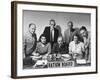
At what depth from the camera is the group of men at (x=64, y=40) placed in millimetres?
1468

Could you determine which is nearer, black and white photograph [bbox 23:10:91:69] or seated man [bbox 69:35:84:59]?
black and white photograph [bbox 23:10:91:69]

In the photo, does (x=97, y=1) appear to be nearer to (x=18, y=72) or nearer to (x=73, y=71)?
(x=73, y=71)

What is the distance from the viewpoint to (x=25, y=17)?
1447mm

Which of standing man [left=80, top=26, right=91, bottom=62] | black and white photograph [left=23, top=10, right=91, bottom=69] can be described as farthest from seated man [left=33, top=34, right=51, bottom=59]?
standing man [left=80, top=26, right=91, bottom=62]

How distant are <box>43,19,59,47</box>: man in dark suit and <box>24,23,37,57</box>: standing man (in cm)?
8

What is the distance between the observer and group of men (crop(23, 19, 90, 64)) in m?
1.47

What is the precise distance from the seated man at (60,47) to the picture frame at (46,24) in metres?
0.03

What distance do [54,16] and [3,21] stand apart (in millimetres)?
324

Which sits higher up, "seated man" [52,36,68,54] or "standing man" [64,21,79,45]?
"standing man" [64,21,79,45]

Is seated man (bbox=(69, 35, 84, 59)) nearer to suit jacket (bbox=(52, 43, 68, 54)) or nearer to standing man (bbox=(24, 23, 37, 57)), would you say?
suit jacket (bbox=(52, 43, 68, 54))

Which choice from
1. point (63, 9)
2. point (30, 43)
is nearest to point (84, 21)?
point (63, 9)

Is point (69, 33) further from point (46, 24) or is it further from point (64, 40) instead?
point (46, 24)

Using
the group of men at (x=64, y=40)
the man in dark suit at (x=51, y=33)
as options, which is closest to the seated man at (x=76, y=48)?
the group of men at (x=64, y=40)

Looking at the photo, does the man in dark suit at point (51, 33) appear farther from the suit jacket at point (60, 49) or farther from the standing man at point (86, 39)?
the standing man at point (86, 39)
